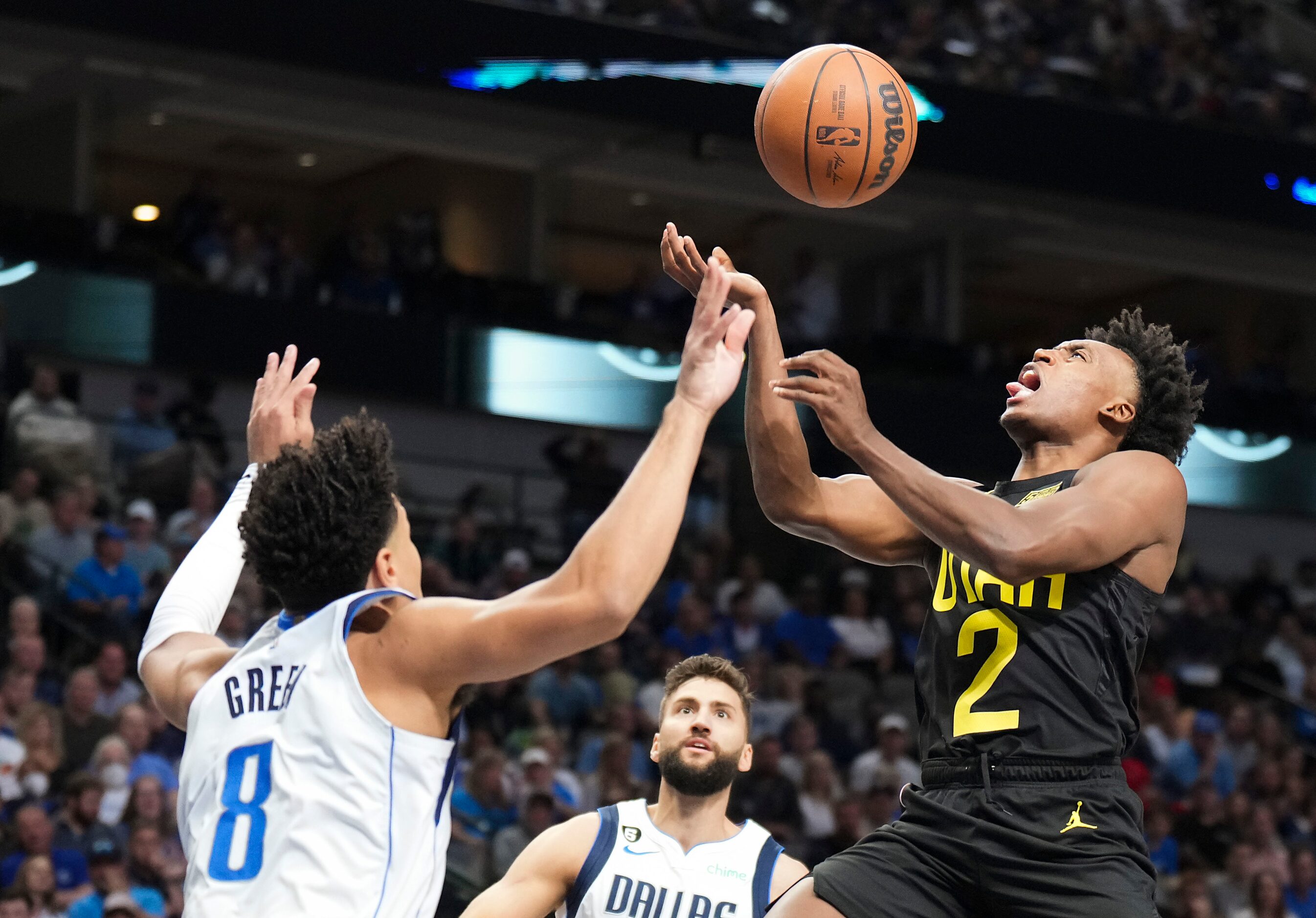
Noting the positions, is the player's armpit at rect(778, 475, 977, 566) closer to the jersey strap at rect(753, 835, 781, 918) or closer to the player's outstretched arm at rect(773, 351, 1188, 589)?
the player's outstretched arm at rect(773, 351, 1188, 589)

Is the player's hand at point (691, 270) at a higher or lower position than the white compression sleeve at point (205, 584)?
higher

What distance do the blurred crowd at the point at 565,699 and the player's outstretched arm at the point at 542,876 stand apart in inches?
98.1

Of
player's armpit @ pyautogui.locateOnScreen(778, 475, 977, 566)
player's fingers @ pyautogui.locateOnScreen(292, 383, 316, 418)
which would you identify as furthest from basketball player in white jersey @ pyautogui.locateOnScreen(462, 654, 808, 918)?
player's fingers @ pyautogui.locateOnScreen(292, 383, 316, 418)

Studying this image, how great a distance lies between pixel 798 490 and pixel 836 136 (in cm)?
106

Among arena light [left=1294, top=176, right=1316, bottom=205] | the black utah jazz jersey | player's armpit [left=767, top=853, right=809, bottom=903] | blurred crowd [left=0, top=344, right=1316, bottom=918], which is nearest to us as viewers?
the black utah jazz jersey

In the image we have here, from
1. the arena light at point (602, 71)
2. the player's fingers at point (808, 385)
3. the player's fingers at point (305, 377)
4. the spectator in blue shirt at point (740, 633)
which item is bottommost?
the spectator in blue shirt at point (740, 633)

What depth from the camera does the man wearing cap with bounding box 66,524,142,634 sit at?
10672 mm

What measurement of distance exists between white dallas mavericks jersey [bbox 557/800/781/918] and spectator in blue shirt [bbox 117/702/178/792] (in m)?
4.56

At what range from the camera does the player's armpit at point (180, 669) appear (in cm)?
311

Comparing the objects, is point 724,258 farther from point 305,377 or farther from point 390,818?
point 390,818

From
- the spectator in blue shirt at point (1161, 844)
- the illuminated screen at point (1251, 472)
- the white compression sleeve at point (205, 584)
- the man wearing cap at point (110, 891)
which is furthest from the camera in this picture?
the illuminated screen at point (1251, 472)

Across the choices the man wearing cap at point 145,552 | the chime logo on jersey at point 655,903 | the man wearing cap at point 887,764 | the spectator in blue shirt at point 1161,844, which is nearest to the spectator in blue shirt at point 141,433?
the man wearing cap at point 145,552

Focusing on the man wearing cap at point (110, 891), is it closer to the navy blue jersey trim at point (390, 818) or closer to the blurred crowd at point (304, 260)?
the navy blue jersey trim at point (390, 818)

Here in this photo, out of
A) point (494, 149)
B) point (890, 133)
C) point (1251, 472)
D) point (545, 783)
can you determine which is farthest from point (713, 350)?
point (1251, 472)
